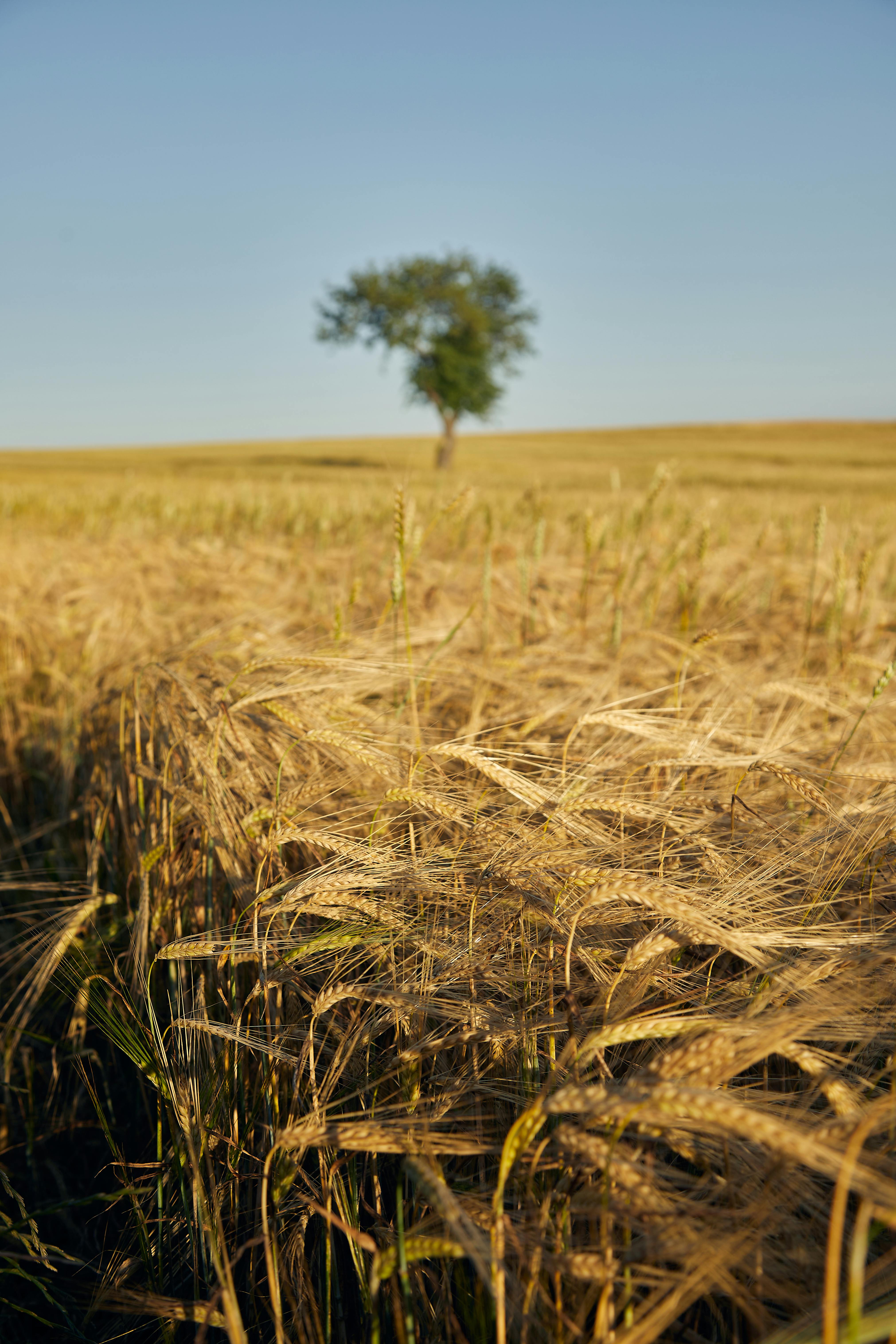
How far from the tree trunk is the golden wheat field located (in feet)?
106

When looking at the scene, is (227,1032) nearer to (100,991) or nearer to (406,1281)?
(406,1281)

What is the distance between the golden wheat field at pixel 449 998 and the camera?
0.70 meters

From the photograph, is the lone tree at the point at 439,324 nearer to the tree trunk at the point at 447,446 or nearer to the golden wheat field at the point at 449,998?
the tree trunk at the point at 447,446

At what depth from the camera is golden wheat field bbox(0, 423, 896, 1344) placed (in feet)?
2.31

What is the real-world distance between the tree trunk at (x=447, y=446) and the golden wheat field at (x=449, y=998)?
3224 centimetres

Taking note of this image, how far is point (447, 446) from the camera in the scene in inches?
1330

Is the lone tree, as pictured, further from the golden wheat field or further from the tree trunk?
the golden wheat field

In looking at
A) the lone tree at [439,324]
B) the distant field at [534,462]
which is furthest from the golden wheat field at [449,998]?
the lone tree at [439,324]

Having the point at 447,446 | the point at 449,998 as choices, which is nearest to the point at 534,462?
the point at 447,446

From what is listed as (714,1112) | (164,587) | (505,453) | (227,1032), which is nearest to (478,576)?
(164,587)

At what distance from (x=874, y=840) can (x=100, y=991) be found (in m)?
1.43

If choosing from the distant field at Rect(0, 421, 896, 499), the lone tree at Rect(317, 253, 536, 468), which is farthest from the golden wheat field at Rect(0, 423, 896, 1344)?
the lone tree at Rect(317, 253, 536, 468)

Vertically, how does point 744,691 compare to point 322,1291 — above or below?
above

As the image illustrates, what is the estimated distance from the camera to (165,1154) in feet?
3.98
